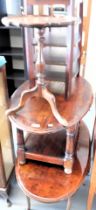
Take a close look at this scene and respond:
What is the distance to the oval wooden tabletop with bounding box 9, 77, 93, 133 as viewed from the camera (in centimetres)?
83

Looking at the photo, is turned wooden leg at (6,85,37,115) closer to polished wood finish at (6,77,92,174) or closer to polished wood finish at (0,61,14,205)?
polished wood finish at (6,77,92,174)

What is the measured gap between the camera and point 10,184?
1.47m

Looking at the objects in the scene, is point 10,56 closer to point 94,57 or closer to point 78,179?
point 94,57

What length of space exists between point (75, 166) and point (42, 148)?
0.19 m

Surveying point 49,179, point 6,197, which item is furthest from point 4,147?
point 49,179

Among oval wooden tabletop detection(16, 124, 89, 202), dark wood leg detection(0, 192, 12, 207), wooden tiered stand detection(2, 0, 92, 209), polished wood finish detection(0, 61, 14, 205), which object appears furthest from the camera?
dark wood leg detection(0, 192, 12, 207)

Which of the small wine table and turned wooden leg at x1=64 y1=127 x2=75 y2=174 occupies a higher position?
turned wooden leg at x1=64 y1=127 x2=75 y2=174

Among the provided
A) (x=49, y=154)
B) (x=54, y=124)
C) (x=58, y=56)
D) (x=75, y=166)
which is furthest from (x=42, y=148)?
(x=58, y=56)

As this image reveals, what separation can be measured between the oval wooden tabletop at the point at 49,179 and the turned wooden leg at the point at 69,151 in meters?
0.04

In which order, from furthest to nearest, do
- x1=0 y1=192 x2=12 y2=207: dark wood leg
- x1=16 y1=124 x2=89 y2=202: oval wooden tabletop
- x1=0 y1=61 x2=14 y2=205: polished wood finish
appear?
x1=0 y1=192 x2=12 y2=207: dark wood leg < x1=0 y1=61 x2=14 y2=205: polished wood finish < x1=16 y1=124 x2=89 y2=202: oval wooden tabletop

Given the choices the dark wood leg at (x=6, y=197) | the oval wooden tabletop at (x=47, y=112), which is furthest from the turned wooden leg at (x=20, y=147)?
the dark wood leg at (x=6, y=197)

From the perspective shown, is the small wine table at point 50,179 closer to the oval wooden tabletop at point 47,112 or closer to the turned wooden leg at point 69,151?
the turned wooden leg at point 69,151

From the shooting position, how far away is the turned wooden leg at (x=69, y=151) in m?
0.91

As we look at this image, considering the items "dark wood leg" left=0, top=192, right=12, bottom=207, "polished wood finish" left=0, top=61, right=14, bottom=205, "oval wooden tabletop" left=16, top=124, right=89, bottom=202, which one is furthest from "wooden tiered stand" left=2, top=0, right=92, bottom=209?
"dark wood leg" left=0, top=192, right=12, bottom=207
